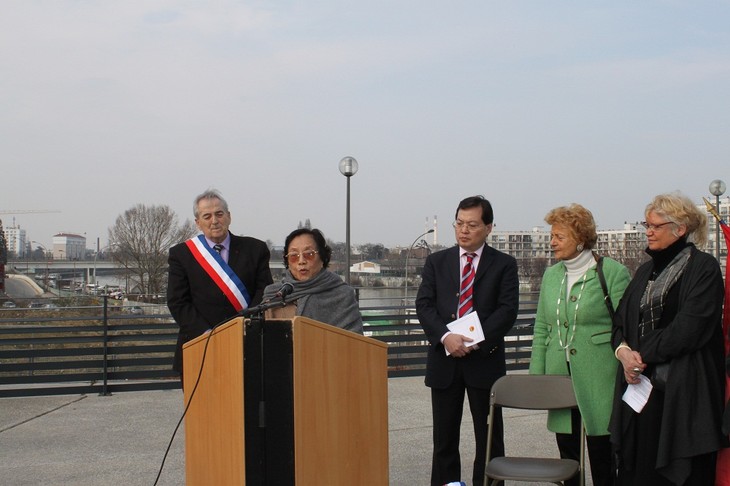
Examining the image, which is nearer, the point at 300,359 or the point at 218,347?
the point at 300,359

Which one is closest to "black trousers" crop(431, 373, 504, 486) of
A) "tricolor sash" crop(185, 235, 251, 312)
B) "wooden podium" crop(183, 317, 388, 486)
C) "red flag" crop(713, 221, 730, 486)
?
"red flag" crop(713, 221, 730, 486)

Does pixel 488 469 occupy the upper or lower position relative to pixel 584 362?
lower

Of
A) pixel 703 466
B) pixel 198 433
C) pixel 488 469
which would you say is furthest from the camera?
pixel 488 469

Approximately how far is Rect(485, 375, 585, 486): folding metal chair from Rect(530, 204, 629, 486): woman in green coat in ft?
0.30

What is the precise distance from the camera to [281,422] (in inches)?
108

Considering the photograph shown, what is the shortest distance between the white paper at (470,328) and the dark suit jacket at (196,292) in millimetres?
1281

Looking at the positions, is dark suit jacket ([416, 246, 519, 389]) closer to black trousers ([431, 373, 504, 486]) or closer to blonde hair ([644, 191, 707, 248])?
black trousers ([431, 373, 504, 486])

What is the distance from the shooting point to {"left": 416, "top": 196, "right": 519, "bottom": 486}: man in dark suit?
15.1 ft

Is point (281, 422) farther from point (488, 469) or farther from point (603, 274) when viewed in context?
point (603, 274)

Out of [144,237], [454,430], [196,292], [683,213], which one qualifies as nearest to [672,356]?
[683,213]

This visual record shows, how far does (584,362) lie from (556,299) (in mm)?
389

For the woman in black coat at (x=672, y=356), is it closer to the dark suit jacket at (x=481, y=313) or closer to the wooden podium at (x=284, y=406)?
the dark suit jacket at (x=481, y=313)

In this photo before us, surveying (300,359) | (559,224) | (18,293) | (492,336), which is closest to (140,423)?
(492,336)

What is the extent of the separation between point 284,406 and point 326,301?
1236 millimetres
